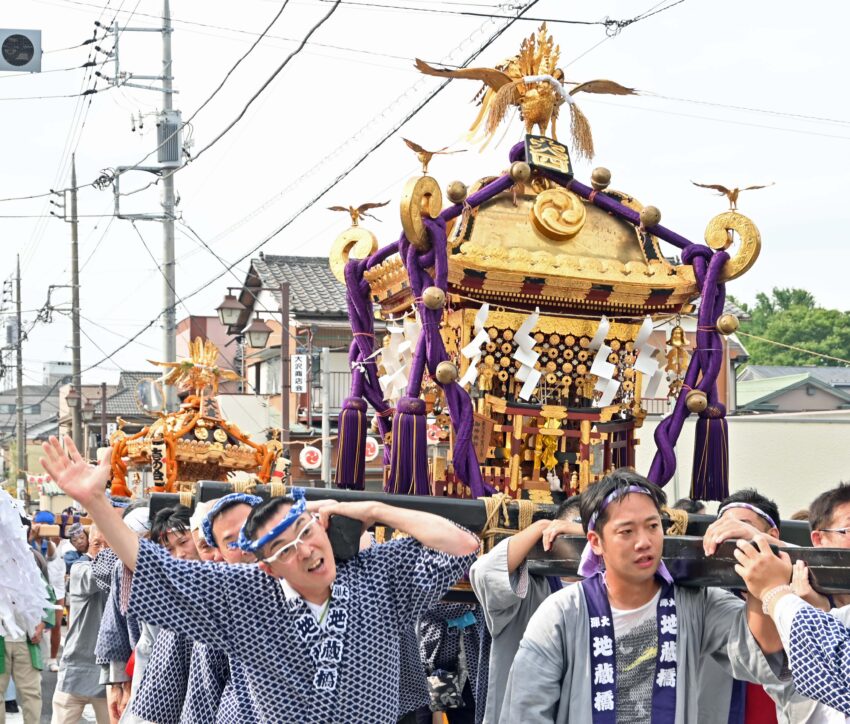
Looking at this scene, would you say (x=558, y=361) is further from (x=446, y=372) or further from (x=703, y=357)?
(x=446, y=372)

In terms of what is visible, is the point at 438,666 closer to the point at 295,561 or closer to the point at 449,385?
the point at 449,385

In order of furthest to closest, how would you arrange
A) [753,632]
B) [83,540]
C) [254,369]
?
[254,369] < [83,540] < [753,632]

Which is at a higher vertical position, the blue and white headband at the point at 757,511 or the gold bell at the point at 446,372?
the gold bell at the point at 446,372

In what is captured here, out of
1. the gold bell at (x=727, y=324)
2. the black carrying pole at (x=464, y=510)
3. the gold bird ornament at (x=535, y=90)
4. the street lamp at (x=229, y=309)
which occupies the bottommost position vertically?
the black carrying pole at (x=464, y=510)

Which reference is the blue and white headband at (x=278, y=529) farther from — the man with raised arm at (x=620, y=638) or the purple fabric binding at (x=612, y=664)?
the purple fabric binding at (x=612, y=664)

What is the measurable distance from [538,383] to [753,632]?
387 cm

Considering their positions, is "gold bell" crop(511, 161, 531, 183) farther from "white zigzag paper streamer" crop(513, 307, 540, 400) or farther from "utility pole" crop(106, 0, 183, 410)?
"utility pole" crop(106, 0, 183, 410)

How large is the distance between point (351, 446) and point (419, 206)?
1527 millimetres

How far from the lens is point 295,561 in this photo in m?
3.28

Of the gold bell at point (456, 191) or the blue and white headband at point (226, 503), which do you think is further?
the gold bell at point (456, 191)

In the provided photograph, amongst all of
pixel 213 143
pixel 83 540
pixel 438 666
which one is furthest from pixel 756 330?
pixel 438 666

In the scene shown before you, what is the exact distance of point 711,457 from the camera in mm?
6680

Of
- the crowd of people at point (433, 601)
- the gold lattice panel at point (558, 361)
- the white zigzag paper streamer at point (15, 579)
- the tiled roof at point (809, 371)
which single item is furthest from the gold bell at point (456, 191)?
the tiled roof at point (809, 371)

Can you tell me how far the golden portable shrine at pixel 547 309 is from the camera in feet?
21.4
